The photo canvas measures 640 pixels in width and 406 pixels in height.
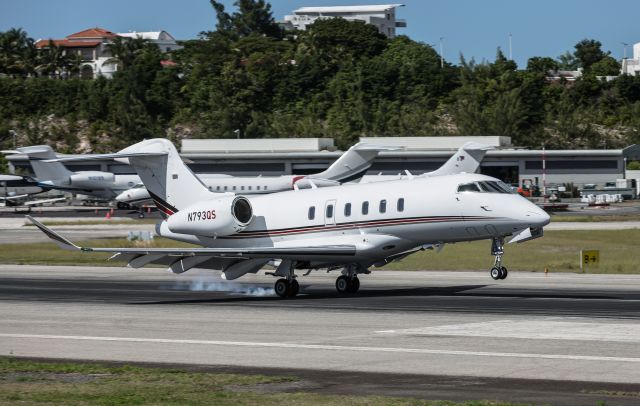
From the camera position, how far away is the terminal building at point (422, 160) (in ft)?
373

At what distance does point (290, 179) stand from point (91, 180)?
20871mm

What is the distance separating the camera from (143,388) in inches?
642

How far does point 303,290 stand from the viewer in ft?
111

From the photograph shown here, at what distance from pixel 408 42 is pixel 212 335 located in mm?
175900

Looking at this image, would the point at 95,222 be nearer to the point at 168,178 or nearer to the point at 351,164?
the point at 351,164

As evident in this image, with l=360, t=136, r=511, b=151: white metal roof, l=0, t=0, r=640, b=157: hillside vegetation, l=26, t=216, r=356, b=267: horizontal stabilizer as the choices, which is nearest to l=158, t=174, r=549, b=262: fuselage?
l=26, t=216, r=356, b=267: horizontal stabilizer

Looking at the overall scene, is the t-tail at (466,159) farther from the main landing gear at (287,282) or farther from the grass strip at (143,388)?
the grass strip at (143,388)

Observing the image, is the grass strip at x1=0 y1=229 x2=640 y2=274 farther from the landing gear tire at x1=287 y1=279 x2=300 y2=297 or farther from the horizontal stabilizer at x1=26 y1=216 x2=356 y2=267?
the horizontal stabilizer at x1=26 y1=216 x2=356 y2=267

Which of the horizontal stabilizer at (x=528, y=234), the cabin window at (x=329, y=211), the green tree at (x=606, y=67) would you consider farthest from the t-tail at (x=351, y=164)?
the green tree at (x=606, y=67)

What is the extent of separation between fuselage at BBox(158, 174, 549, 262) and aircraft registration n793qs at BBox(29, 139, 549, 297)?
0.03 metres

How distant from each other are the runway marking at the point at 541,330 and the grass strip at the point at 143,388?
19.2 ft

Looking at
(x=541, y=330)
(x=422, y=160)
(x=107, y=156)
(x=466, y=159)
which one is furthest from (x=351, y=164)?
(x=541, y=330)

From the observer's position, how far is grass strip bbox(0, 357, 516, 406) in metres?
15.1

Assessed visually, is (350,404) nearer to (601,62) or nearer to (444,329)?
(444,329)
